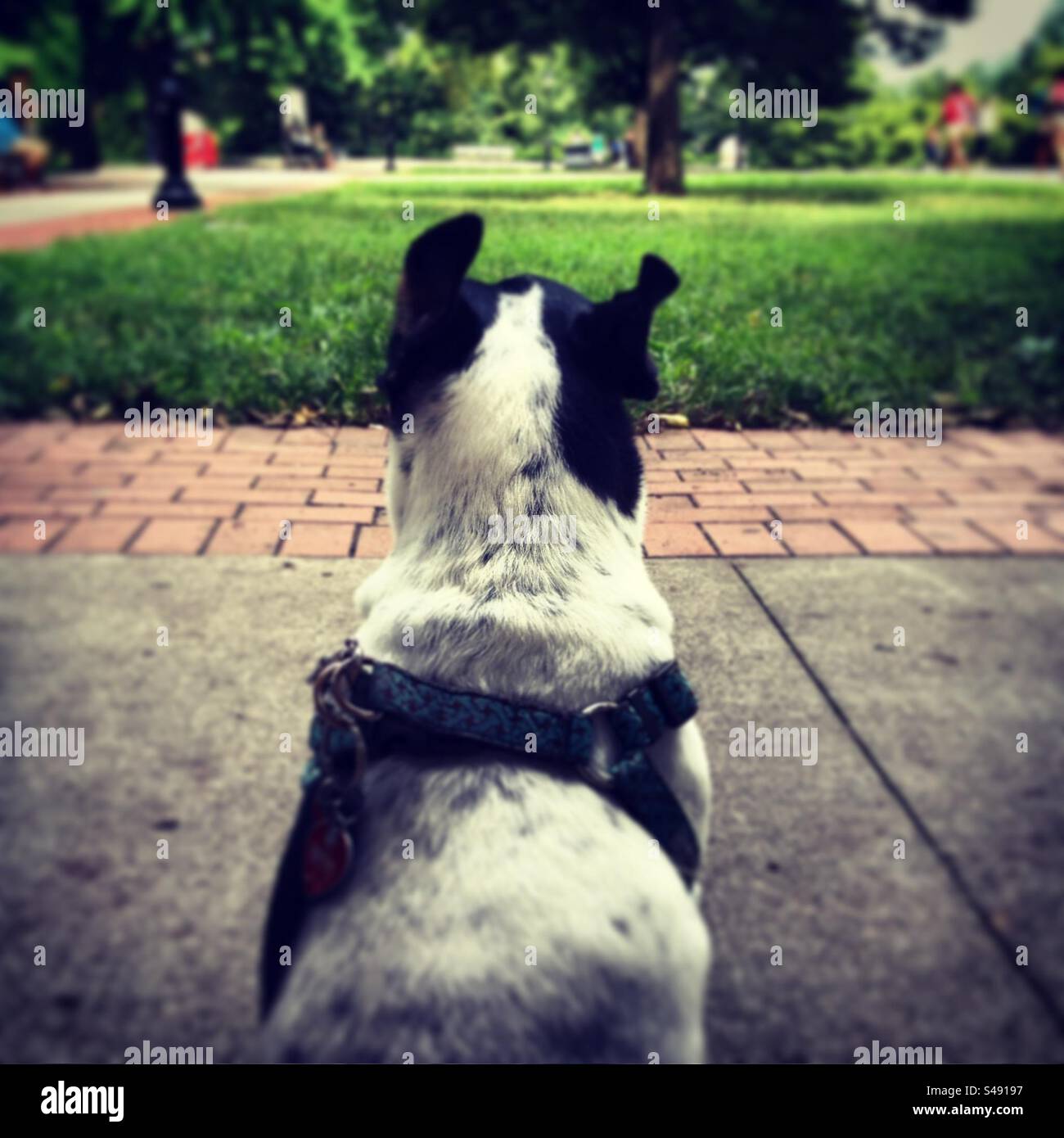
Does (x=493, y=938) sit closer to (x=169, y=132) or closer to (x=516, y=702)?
(x=516, y=702)

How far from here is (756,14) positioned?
1516 mm

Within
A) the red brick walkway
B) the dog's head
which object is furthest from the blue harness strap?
the red brick walkway

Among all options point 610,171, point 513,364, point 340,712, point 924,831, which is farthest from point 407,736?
point 610,171

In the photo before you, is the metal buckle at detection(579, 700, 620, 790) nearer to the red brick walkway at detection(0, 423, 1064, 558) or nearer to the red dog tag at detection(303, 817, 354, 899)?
the red dog tag at detection(303, 817, 354, 899)

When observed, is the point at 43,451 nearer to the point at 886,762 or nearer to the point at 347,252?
the point at 347,252

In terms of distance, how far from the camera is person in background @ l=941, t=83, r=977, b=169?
1.37 m

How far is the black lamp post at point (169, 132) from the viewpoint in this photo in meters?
1.70

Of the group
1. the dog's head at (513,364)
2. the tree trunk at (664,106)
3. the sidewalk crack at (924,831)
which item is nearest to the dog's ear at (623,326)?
the dog's head at (513,364)

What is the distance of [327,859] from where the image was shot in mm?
1139

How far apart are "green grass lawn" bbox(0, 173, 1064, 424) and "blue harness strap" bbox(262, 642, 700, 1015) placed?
653mm

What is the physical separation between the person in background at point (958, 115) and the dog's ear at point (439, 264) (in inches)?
31.6

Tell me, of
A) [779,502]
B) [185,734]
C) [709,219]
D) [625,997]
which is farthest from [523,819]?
[709,219]

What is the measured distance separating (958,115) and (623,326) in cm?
65

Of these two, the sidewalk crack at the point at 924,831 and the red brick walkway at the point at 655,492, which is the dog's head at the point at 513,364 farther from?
the sidewalk crack at the point at 924,831
